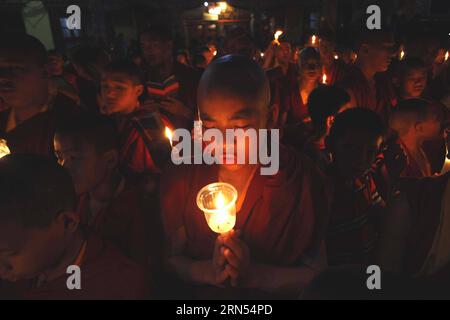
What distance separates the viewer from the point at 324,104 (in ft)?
10.9

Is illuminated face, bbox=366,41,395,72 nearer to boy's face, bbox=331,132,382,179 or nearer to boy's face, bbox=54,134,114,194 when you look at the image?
boy's face, bbox=331,132,382,179

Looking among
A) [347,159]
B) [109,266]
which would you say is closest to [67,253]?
[109,266]

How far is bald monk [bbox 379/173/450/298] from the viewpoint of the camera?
71.6 inches

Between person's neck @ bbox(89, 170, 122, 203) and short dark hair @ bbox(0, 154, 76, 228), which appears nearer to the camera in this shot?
short dark hair @ bbox(0, 154, 76, 228)

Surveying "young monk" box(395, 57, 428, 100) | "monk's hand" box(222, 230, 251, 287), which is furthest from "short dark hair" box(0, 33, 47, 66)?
"young monk" box(395, 57, 428, 100)

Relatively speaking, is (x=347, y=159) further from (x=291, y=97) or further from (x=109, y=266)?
(x=291, y=97)

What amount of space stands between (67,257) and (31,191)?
13.2 inches

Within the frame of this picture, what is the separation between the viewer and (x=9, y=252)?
1284mm

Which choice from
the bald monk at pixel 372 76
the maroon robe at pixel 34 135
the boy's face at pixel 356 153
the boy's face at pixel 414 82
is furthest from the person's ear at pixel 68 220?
the boy's face at pixel 414 82

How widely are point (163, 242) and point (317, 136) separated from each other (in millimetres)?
1793

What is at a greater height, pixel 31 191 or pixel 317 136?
pixel 31 191

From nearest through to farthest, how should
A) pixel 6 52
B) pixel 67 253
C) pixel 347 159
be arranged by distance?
1. pixel 67 253
2. pixel 347 159
3. pixel 6 52

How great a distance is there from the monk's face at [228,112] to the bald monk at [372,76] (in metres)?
2.53
